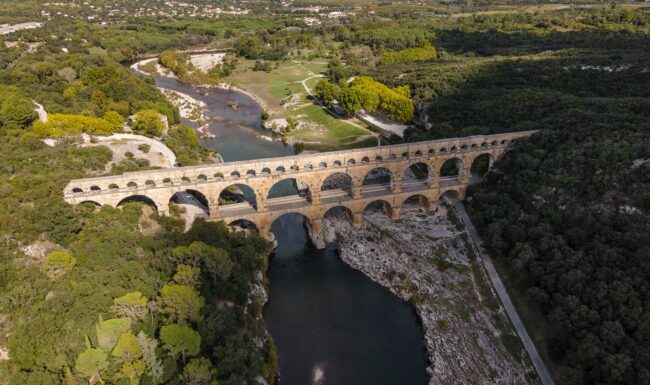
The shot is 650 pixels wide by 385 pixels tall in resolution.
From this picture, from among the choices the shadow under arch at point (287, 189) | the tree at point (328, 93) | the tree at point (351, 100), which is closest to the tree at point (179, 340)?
the shadow under arch at point (287, 189)

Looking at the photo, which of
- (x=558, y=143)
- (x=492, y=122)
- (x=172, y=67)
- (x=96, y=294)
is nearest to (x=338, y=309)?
(x=96, y=294)

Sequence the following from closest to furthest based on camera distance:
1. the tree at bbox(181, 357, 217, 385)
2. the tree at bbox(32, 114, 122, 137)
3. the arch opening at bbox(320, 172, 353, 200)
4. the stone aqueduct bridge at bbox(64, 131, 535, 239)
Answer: the tree at bbox(181, 357, 217, 385)
the stone aqueduct bridge at bbox(64, 131, 535, 239)
the arch opening at bbox(320, 172, 353, 200)
the tree at bbox(32, 114, 122, 137)

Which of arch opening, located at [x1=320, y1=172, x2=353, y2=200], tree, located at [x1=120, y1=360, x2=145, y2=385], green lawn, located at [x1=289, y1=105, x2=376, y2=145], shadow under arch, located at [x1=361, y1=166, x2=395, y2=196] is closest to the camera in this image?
tree, located at [x1=120, y1=360, x2=145, y2=385]

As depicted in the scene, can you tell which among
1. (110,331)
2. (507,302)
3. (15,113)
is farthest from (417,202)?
(15,113)

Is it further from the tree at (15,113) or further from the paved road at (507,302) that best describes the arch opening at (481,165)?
the tree at (15,113)

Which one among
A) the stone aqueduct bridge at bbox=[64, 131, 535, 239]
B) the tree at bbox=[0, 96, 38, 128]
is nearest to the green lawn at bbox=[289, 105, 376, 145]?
the stone aqueduct bridge at bbox=[64, 131, 535, 239]

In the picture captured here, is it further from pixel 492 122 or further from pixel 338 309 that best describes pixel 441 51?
pixel 338 309

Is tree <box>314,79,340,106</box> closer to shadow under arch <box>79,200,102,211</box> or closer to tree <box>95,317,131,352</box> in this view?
shadow under arch <box>79,200,102,211</box>
